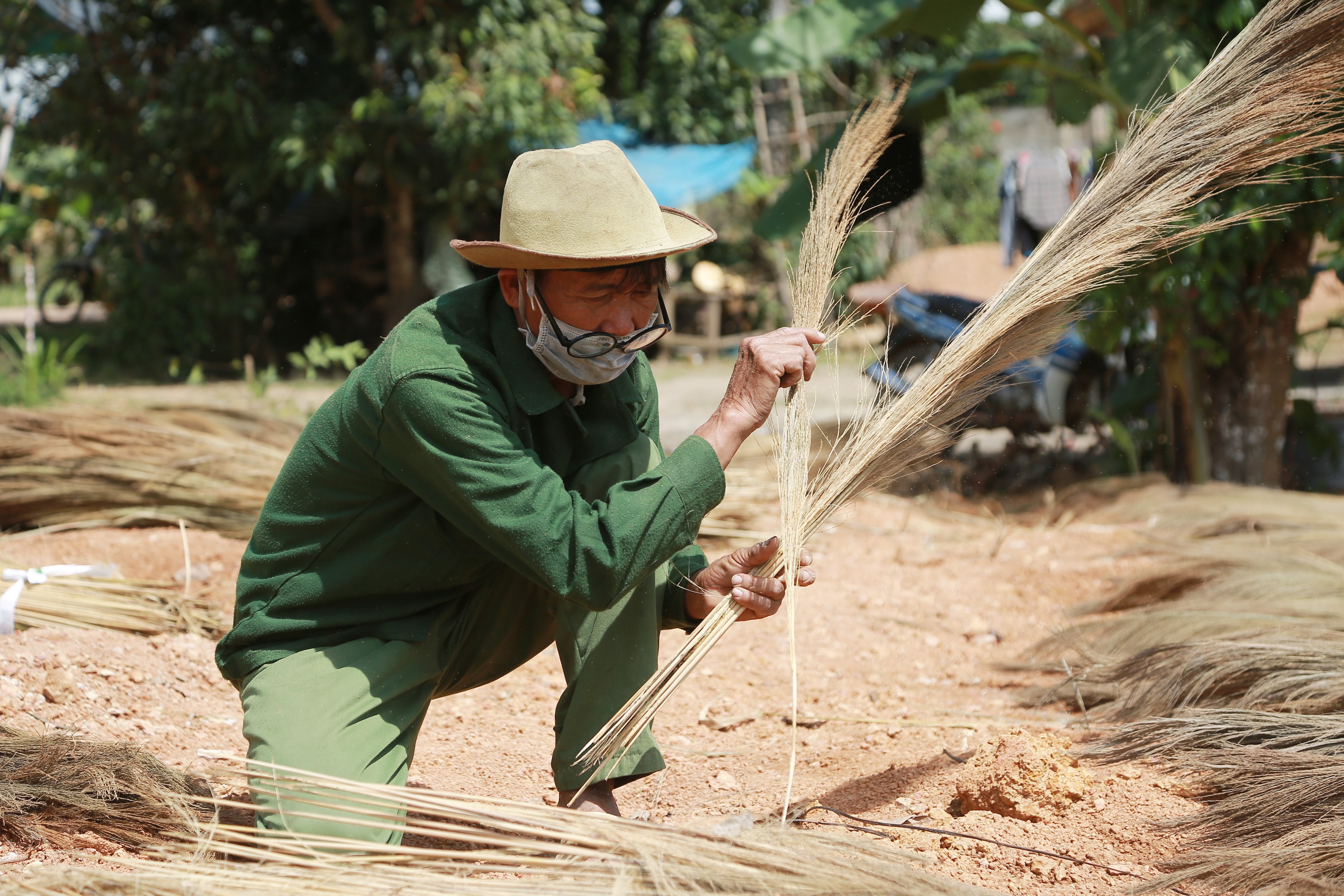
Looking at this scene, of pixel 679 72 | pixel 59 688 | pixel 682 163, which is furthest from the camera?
pixel 679 72

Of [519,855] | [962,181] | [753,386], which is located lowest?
[519,855]

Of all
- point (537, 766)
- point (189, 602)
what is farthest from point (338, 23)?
point (537, 766)

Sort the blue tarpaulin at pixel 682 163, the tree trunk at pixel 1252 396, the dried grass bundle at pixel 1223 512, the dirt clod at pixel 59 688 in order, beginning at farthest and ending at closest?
the blue tarpaulin at pixel 682 163, the tree trunk at pixel 1252 396, the dried grass bundle at pixel 1223 512, the dirt clod at pixel 59 688

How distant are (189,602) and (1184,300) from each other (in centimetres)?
417

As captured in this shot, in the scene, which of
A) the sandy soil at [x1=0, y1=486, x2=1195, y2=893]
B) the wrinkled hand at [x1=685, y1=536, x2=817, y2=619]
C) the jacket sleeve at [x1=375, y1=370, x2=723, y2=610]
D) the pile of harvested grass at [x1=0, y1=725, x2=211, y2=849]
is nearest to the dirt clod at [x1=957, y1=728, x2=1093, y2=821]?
the sandy soil at [x1=0, y1=486, x2=1195, y2=893]

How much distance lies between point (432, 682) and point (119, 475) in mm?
2594

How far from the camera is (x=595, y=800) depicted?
1989mm

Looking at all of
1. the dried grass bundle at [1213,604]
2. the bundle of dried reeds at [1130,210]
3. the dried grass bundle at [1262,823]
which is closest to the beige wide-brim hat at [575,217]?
the bundle of dried reeds at [1130,210]

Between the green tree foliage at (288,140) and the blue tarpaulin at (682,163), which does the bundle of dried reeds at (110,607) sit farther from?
the blue tarpaulin at (682,163)

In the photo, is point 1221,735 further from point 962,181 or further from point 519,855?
point 962,181

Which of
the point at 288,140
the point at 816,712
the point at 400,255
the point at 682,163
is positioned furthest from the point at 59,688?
the point at 682,163

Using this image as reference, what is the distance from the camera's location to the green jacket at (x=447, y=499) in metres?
1.75

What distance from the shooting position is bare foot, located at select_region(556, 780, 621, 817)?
198 centimetres

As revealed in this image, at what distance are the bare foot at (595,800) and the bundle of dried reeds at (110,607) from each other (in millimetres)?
1647
